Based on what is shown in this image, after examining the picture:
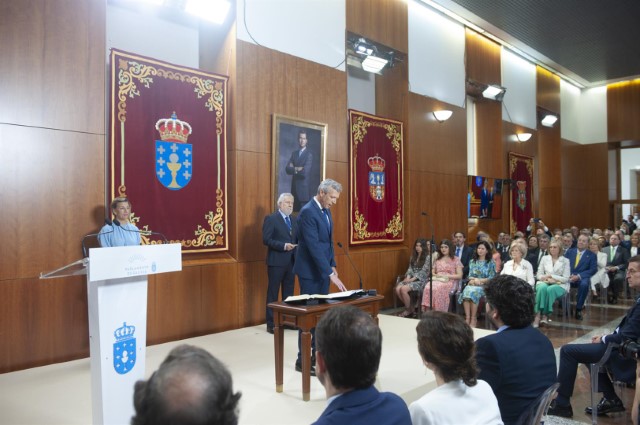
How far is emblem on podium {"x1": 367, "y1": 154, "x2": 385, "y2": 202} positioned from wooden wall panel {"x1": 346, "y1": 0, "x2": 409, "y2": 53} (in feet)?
5.45

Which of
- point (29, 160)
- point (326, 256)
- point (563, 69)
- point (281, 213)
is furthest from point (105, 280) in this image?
point (563, 69)

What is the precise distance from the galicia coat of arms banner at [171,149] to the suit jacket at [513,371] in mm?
3533

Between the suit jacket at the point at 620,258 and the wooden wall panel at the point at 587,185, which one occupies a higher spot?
the wooden wall panel at the point at 587,185

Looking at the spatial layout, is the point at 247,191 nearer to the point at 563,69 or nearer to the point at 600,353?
the point at 600,353

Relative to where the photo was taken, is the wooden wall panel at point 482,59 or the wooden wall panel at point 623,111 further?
the wooden wall panel at point 623,111

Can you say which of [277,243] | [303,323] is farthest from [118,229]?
[303,323]

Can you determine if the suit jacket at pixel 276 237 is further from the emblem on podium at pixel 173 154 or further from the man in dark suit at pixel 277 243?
the emblem on podium at pixel 173 154

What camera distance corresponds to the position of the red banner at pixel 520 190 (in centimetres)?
1057

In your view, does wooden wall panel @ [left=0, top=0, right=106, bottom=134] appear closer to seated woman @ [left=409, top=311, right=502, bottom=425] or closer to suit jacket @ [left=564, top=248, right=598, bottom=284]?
seated woman @ [left=409, top=311, right=502, bottom=425]

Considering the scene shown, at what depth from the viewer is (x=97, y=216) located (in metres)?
4.39

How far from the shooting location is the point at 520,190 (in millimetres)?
10875

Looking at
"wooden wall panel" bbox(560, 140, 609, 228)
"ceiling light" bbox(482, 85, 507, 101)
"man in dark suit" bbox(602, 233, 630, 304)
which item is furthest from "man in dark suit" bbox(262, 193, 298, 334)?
"wooden wall panel" bbox(560, 140, 609, 228)

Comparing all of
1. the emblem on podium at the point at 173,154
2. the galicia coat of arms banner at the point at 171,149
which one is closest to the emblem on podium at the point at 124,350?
the galicia coat of arms banner at the point at 171,149

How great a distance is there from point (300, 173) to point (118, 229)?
242cm
